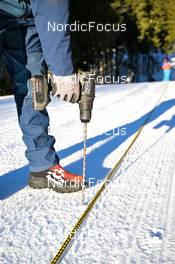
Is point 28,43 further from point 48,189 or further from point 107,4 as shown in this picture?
point 107,4

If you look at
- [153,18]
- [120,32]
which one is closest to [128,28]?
[120,32]

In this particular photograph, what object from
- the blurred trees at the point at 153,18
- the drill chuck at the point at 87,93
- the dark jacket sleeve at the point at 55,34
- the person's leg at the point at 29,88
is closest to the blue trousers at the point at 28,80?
the person's leg at the point at 29,88

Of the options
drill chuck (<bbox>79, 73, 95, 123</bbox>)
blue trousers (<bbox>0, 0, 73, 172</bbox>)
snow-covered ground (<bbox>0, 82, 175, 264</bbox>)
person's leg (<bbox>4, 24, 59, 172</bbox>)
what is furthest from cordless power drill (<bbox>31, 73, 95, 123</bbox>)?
snow-covered ground (<bbox>0, 82, 175, 264</bbox>)

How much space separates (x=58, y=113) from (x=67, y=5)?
17.5ft

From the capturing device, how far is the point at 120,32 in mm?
34188

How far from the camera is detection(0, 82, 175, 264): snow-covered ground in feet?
5.78

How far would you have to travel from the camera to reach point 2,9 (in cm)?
228

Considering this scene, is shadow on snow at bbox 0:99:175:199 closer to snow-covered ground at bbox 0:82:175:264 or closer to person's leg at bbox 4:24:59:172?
snow-covered ground at bbox 0:82:175:264

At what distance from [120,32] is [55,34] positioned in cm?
3335

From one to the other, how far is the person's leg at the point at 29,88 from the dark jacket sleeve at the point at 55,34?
0.45 meters

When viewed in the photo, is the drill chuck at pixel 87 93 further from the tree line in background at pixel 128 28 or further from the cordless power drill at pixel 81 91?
the tree line in background at pixel 128 28

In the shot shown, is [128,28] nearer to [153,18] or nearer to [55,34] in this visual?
[153,18]

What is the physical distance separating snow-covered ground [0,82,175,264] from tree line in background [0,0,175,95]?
2449 centimetres

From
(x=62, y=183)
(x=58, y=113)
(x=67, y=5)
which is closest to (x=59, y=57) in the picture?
(x=67, y=5)
